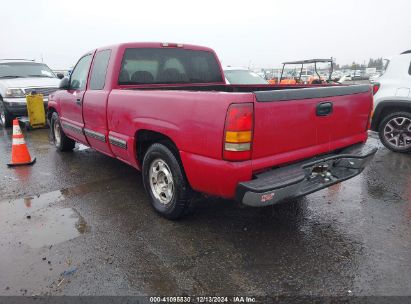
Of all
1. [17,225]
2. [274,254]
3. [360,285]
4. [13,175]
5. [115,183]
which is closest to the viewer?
[360,285]

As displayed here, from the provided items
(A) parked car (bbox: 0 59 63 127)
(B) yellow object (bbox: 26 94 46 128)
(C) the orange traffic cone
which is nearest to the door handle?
(C) the orange traffic cone

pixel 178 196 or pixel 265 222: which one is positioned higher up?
pixel 178 196

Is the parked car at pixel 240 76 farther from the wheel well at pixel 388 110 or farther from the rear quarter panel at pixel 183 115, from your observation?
the rear quarter panel at pixel 183 115

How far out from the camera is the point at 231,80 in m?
9.68

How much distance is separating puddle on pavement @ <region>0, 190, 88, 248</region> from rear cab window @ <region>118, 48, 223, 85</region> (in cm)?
173

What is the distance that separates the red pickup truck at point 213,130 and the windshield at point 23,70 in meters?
6.53

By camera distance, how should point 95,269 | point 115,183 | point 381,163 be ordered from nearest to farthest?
point 95,269
point 115,183
point 381,163

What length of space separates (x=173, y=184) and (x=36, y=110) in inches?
284

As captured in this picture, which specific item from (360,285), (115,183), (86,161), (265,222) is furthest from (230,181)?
(86,161)

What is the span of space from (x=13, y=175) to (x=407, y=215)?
17.8ft

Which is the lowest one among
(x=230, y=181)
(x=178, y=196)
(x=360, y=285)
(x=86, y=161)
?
(x=86, y=161)

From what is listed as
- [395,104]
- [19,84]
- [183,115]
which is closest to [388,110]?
[395,104]

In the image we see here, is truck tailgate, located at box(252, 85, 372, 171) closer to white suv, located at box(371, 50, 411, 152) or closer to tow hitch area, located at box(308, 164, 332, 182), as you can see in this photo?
tow hitch area, located at box(308, 164, 332, 182)

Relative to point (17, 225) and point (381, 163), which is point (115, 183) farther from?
point (381, 163)
